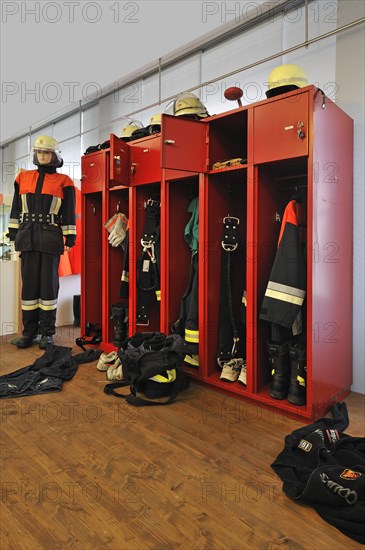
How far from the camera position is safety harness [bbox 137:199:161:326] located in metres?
3.16

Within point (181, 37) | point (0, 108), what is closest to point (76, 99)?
point (0, 108)

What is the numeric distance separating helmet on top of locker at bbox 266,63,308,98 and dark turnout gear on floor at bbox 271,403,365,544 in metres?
1.89

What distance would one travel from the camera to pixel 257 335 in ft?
7.91

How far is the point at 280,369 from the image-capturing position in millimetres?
2318

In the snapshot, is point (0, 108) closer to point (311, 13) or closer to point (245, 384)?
point (311, 13)

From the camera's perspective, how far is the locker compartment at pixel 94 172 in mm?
3533

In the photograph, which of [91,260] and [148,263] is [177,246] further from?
[91,260]

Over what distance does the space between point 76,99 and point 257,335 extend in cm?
443

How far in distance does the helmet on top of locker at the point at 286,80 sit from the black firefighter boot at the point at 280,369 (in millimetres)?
1506

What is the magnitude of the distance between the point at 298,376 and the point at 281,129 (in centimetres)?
142

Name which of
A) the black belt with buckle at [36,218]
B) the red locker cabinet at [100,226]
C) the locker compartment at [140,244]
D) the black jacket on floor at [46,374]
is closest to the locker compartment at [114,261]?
the red locker cabinet at [100,226]

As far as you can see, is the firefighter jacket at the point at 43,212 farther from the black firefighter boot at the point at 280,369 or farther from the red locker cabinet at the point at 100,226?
the black firefighter boot at the point at 280,369

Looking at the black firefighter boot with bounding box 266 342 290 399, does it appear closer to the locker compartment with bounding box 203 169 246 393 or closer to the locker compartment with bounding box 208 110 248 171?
the locker compartment with bounding box 203 169 246 393

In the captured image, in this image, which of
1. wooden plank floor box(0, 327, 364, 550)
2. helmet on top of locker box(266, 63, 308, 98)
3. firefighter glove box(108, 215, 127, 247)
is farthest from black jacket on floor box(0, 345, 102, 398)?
helmet on top of locker box(266, 63, 308, 98)
